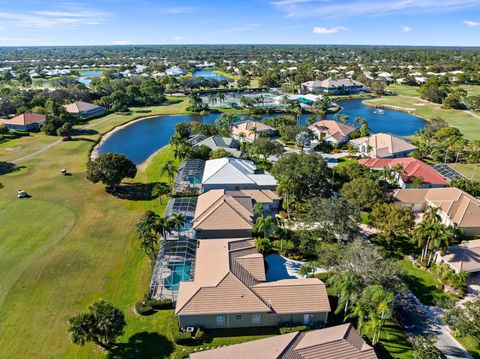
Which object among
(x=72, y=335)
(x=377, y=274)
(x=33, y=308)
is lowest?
(x=33, y=308)

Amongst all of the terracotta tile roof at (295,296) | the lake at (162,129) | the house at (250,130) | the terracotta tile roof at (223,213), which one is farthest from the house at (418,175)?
the lake at (162,129)

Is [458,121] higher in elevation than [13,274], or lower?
higher

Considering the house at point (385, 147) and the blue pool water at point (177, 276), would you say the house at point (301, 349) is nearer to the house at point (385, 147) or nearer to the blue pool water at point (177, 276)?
the blue pool water at point (177, 276)

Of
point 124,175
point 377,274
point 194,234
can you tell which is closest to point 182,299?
point 194,234

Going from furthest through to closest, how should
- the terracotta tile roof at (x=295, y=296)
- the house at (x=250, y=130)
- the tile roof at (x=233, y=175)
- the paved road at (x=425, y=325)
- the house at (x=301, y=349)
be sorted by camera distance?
the house at (x=250, y=130), the tile roof at (x=233, y=175), the terracotta tile roof at (x=295, y=296), the paved road at (x=425, y=325), the house at (x=301, y=349)

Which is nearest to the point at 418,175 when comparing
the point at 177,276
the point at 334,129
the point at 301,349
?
the point at 334,129

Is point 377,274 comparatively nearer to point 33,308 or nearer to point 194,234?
point 194,234

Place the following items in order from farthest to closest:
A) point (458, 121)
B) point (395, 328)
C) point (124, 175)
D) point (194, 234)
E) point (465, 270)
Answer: point (458, 121)
point (124, 175)
point (194, 234)
point (465, 270)
point (395, 328)
